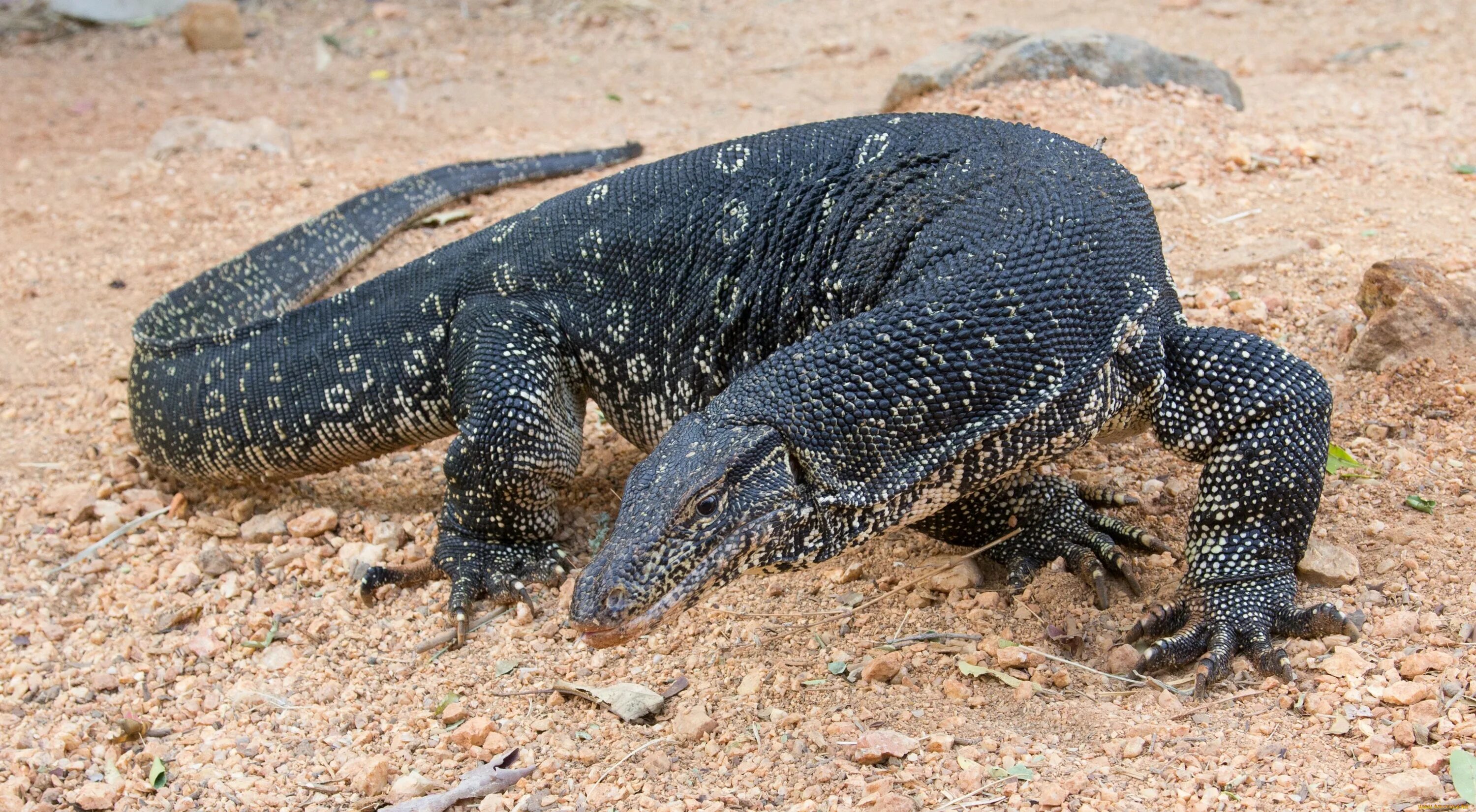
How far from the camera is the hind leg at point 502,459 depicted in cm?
532

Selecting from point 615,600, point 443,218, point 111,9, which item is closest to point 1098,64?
point 443,218

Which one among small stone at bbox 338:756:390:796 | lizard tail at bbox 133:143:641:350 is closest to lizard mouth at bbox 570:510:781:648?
small stone at bbox 338:756:390:796

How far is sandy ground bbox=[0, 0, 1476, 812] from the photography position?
374 centimetres

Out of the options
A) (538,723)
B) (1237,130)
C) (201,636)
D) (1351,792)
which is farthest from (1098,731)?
(1237,130)

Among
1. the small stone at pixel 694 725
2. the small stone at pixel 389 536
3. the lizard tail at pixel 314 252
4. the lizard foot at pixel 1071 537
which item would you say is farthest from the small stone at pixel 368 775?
the lizard tail at pixel 314 252

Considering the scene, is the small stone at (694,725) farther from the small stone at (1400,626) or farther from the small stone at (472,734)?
the small stone at (1400,626)

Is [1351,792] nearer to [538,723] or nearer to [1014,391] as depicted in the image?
[1014,391]

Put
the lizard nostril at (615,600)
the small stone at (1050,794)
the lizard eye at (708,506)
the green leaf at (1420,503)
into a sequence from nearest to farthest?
the small stone at (1050,794) < the lizard nostril at (615,600) < the lizard eye at (708,506) < the green leaf at (1420,503)

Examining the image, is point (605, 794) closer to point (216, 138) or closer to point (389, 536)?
point (389, 536)

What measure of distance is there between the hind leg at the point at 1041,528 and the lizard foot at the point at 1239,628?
0.55 metres

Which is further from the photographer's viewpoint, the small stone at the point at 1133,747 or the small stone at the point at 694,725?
the small stone at the point at 694,725

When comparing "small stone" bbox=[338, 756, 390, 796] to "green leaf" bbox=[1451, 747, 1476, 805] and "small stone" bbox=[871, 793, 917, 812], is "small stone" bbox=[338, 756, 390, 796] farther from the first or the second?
"green leaf" bbox=[1451, 747, 1476, 805]

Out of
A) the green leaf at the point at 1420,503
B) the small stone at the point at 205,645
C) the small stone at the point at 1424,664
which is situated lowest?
the small stone at the point at 205,645

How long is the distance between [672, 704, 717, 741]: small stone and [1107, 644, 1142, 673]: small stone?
139 cm
